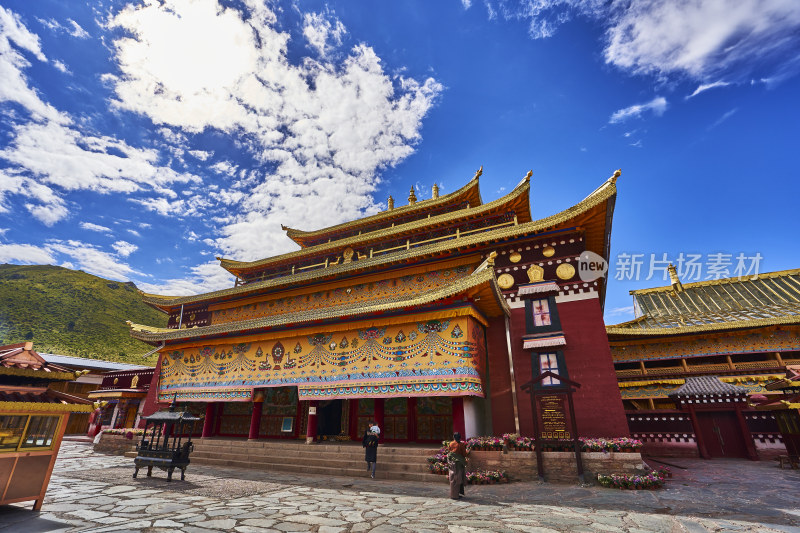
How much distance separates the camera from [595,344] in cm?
1161

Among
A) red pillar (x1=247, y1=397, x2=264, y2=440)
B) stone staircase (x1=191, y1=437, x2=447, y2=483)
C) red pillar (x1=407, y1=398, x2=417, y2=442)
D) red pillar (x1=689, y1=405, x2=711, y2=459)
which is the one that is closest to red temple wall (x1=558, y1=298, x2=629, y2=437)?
stone staircase (x1=191, y1=437, x2=447, y2=483)

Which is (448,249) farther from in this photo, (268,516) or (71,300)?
(71,300)

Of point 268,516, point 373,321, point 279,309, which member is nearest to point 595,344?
point 373,321

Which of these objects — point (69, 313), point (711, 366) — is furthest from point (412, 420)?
point (69, 313)

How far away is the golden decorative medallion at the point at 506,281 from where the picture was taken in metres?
13.4

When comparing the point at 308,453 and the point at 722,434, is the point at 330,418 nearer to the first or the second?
the point at 308,453

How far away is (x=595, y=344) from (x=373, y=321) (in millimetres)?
7327

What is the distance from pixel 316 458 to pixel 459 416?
4836mm

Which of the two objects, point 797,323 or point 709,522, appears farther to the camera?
point 797,323

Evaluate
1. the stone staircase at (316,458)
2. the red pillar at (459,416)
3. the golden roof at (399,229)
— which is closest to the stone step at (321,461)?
the stone staircase at (316,458)

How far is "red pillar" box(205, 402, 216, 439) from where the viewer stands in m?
15.7

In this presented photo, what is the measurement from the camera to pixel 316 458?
37.8ft

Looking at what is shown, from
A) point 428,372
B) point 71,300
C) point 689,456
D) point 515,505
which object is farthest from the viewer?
point 71,300

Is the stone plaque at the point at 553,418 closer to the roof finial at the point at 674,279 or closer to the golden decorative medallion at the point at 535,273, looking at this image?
the golden decorative medallion at the point at 535,273
